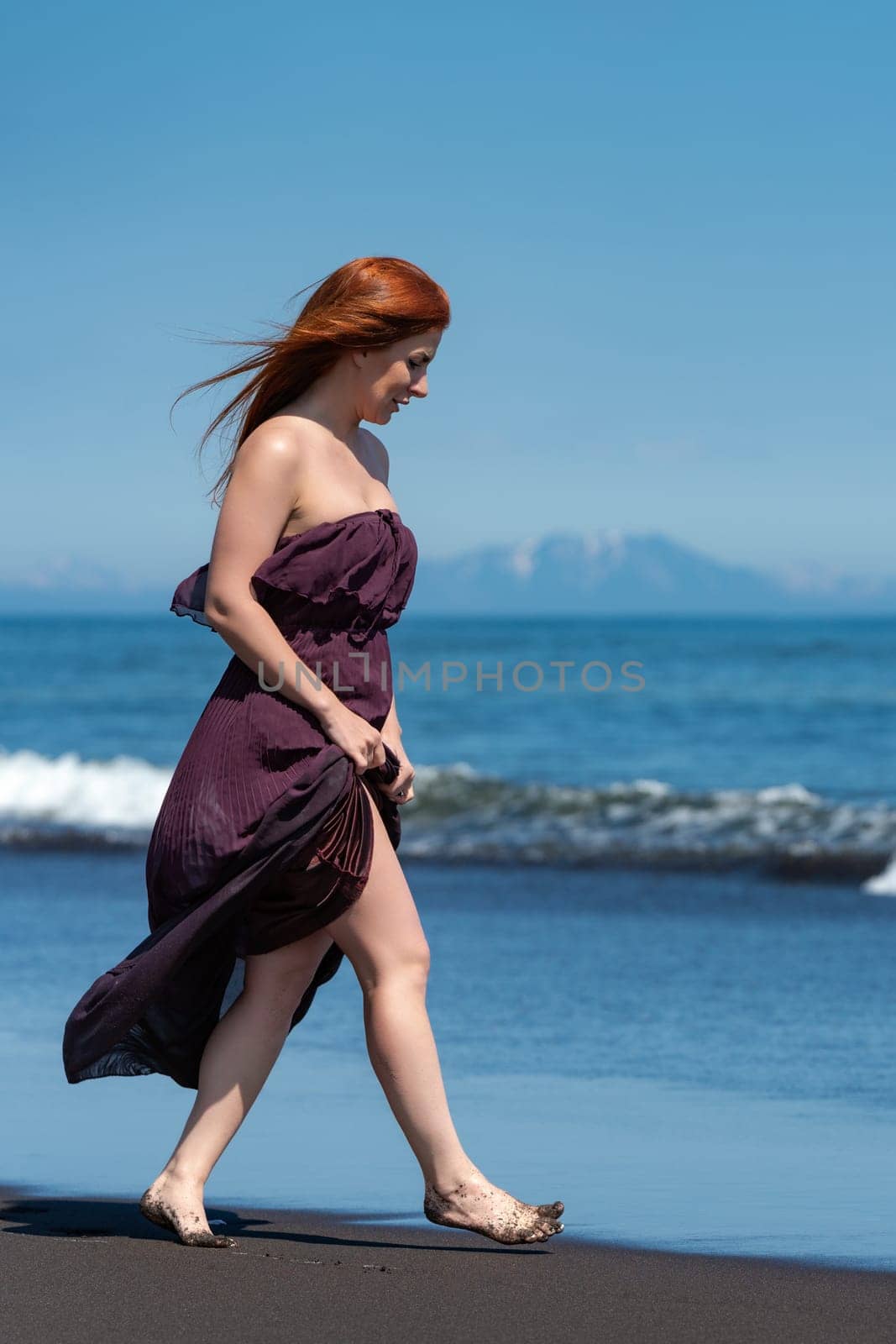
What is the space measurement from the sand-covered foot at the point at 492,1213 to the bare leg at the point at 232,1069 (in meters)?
0.39

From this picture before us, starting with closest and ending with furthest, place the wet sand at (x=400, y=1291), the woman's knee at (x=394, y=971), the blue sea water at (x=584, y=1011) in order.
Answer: the wet sand at (x=400, y=1291) → the woman's knee at (x=394, y=971) → the blue sea water at (x=584, y=1011)

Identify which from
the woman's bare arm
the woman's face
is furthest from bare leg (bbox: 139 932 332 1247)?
the woman's face

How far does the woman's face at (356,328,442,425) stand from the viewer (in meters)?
3.07

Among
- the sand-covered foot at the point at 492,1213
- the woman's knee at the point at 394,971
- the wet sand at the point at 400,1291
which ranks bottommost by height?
the wet sand at the point at 400,1291

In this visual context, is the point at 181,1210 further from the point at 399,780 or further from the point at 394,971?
the point at 399,780

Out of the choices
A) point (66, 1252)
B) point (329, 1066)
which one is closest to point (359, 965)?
point (66, 1252)

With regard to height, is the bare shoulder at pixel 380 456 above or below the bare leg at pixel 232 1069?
above

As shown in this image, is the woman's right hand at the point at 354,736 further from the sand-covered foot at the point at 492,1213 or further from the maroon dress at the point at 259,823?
the sand-covered foot at the point at 492,1213

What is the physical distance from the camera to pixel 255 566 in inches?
116

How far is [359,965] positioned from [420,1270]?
0.54 m

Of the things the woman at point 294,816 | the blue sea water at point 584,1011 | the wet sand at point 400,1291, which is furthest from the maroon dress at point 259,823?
the blue sea water at point 584,1011

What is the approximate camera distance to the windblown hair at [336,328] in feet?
9.97

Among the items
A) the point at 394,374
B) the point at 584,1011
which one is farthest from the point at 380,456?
the point at 584,1011

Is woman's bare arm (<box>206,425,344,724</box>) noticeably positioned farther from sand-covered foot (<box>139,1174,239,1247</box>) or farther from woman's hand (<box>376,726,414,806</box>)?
sand-covered foot (<box>139,1174,239,1247</box>)
